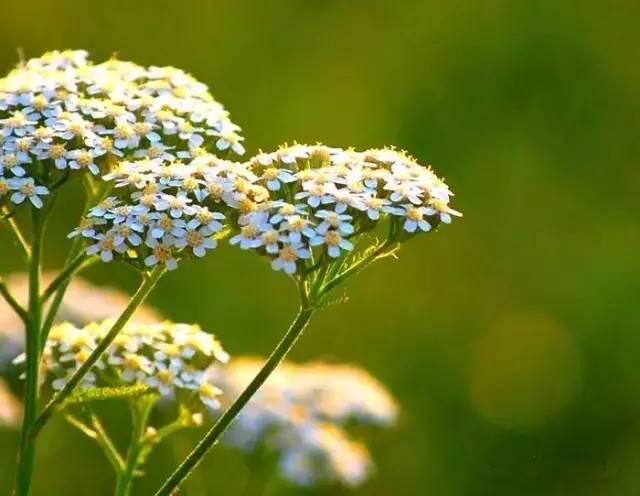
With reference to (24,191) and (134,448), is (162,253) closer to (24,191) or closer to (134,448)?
(24,191)

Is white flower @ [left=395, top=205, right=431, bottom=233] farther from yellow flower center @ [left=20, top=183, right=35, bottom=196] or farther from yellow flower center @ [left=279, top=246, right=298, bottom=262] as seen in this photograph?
yellow flower center @ [left=20, top=183, right=35, bottom=196]

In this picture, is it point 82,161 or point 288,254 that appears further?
point 82,161

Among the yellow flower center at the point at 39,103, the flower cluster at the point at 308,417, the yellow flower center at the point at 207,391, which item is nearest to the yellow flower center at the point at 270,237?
the yellow flower center at the point at 207,391

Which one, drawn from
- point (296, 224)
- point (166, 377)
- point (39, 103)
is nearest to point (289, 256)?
point (296, 224)

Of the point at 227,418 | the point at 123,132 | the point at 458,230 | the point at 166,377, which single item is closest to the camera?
the point at 227,418

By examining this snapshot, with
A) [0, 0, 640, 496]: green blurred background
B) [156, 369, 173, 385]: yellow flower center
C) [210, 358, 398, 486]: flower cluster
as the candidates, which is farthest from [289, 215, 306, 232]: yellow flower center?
[0, 0, 640, 496]: green blurred background

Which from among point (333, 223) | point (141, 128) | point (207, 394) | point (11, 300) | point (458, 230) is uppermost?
point (458, 230)

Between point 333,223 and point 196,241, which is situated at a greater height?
point 333,223

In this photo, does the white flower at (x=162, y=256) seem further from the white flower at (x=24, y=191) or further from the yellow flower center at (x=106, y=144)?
the yellow flower center at (x=106, y=144)
